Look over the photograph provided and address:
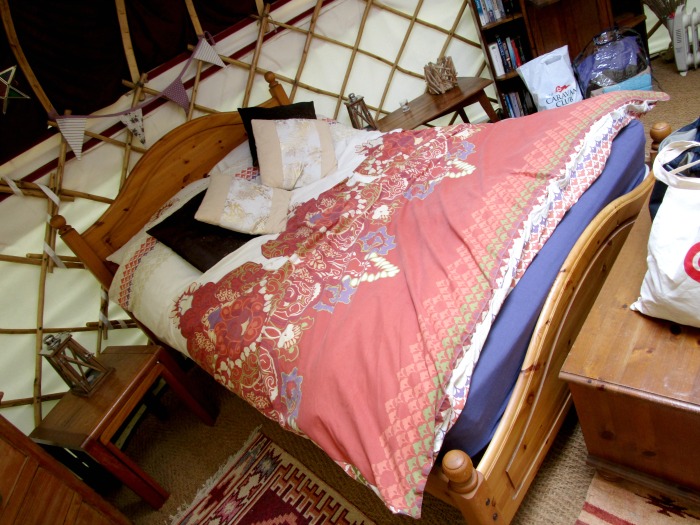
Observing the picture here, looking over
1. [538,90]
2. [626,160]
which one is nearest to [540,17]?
[538,90]

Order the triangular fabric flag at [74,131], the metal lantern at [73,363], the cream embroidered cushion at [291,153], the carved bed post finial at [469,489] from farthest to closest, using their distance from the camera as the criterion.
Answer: the cream embroidered cushion at [291,153], the triangular fabric flag at [74,131], the metal lantern at [73,363], the carved bed post finial at [469,489]

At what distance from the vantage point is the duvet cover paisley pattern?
1.20 m

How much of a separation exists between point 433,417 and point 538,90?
2534 millimetres

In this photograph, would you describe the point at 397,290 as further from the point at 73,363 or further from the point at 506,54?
the point at 506,54

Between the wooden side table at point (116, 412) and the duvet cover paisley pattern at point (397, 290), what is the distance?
1.01 ft

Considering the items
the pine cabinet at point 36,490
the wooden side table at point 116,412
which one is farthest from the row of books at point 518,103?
the pine cabinet at point 36,490

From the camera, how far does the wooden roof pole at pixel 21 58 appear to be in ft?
6.85

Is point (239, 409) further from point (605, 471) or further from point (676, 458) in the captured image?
point (676, 458)

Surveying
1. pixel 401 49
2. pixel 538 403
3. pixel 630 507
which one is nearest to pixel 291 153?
pixel 401 49

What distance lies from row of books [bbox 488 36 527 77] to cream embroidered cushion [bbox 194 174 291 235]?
6.10 ft

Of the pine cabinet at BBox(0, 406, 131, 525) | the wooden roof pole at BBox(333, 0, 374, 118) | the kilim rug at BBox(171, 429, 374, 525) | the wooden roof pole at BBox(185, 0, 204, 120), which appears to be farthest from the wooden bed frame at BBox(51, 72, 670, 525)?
the wooden roof pole at BBox(185, 0, 204, 120)

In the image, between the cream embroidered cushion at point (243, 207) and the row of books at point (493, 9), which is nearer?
the cream embroidered cushion at point (243, 207)

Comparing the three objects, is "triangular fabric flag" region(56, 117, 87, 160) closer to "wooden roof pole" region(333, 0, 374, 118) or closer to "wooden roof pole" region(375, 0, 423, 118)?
"wooden roof pole" region(333, 0, 374, 118)

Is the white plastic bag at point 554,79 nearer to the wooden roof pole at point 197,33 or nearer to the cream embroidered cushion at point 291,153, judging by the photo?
the cream embroidered cushion at point 291,153
